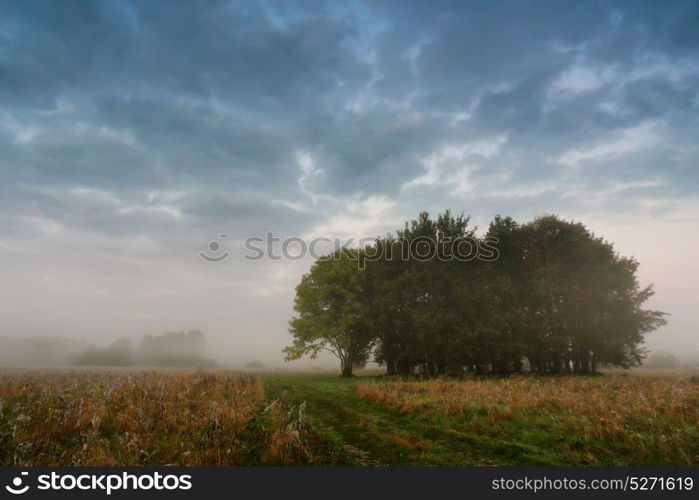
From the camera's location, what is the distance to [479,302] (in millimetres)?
32844

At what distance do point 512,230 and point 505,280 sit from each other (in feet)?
26.5

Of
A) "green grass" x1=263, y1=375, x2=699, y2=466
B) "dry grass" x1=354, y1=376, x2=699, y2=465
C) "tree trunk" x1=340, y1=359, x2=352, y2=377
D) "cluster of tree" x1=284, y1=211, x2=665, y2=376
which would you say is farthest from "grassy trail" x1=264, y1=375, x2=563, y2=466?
"tree trunk" x1=340, y1=359, x2=352, y2=377

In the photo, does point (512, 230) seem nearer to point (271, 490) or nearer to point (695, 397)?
point (695, 397)

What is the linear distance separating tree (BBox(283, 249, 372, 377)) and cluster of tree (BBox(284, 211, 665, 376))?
12cm

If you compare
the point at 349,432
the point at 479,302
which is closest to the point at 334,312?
the point at 479,302

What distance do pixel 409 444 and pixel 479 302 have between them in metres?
26.6

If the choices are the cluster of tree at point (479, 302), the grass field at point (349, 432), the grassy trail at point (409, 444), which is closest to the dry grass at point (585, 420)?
the grass field at point (349, 432)

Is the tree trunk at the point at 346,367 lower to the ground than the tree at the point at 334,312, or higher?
lower

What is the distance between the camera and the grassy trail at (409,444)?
7691 millimetres

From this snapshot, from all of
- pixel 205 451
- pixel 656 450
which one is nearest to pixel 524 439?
pixel 656 450

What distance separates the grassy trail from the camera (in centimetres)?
769

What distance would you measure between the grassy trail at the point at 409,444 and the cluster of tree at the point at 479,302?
2031 cm

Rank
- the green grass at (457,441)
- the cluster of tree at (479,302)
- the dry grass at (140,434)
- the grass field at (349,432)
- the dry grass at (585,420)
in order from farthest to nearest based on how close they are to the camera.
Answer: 1. the cluster of tree at (479,302)
2. the dry grass at (585,420)
3. the green grass at (457,441)
4. the grass field at (349,432)
5. the dry grass at (140,434)

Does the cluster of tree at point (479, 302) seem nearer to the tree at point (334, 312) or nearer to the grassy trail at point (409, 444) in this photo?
the tree at point (334, 312)
